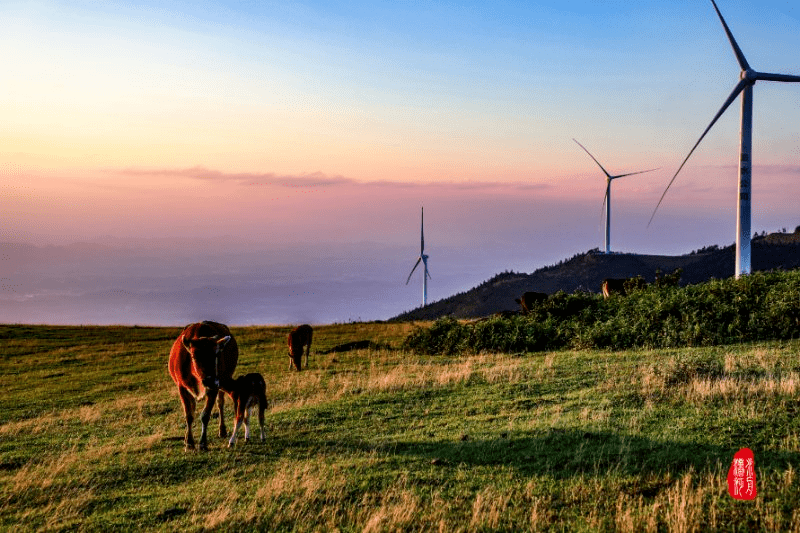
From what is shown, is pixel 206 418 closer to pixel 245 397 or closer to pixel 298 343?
pixel 245 397

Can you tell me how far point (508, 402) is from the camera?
17.3 m

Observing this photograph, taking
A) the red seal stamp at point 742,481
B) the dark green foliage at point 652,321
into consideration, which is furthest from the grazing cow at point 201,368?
the dark green foliage at point 652,321

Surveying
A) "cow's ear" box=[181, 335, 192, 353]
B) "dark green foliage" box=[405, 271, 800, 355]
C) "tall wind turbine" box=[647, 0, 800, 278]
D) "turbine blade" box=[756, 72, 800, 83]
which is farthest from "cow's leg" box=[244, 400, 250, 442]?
"turbine blade" box=[756, 72, 800, 83]

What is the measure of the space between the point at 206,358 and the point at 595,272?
101 m

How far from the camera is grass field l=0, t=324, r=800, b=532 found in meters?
9.98

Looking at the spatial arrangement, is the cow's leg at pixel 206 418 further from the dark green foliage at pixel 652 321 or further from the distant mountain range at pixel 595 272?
the distant mountain range at pixel 595 272

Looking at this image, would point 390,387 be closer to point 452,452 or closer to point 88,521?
point 452,452

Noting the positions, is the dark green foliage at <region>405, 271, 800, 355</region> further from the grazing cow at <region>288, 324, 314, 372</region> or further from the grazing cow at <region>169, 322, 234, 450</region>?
the grazing cow at <region>169, 322, 234, 450</region>

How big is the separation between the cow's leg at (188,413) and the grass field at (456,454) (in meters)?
0.48

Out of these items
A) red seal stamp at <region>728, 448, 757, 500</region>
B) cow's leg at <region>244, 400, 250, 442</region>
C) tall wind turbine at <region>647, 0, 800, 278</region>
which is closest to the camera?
red seal stamp at <region>728, 448, 757, 500</region>

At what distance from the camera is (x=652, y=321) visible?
27.6 meters

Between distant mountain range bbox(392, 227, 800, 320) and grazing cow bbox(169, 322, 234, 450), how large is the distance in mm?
70575

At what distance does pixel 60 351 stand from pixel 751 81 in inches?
1607

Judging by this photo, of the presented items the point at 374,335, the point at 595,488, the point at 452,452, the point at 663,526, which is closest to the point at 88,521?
the point at 452,452
